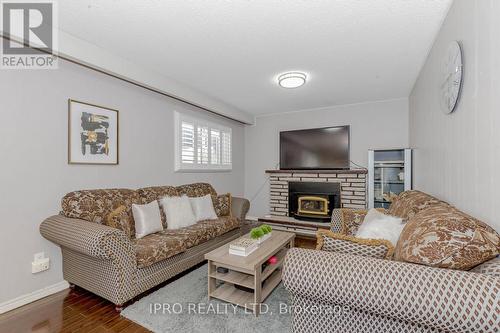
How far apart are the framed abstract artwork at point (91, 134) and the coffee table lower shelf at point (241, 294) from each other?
1.93 m

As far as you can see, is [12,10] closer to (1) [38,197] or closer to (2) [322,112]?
(1) [38,197]

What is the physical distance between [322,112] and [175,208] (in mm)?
3306

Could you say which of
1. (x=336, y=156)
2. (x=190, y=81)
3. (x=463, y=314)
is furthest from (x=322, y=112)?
(x=463, y=314)

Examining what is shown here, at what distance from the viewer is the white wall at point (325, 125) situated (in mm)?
4168

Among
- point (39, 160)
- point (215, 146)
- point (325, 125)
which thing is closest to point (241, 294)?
point (39, 160)

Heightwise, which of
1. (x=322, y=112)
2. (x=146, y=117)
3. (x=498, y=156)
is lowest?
(x=498, y=156)

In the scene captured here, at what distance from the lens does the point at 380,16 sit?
1.93 m

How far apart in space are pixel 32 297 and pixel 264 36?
3.14 meters

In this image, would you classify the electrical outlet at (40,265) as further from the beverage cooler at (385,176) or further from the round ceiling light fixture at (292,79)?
the beverage cooler at (385,176)

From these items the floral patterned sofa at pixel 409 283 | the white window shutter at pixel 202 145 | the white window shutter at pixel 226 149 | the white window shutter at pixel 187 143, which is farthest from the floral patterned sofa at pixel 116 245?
the white window shutter at pixel 226 149

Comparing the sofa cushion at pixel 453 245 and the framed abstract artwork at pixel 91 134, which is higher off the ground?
the framed abstract artwork at pixel 91 134

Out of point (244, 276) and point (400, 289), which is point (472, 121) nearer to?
point (400, 289)

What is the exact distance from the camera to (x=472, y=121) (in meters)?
1.45

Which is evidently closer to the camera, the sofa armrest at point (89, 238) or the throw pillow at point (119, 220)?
the sofa armrest at point (89, 238)
